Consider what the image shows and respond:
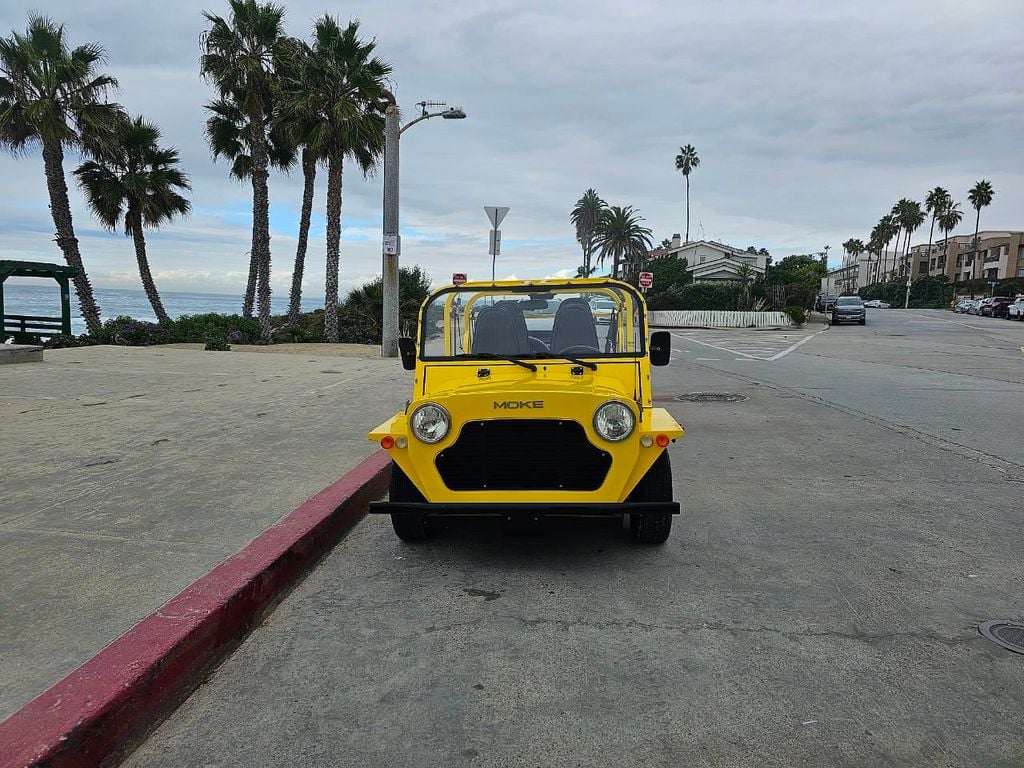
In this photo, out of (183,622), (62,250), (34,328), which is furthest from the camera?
(62,250)

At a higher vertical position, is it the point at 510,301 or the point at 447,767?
the point at 510,301

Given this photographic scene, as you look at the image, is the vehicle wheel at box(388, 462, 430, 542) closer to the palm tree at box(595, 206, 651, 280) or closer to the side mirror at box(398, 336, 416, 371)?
the side mirror at box(398, 336, 416, 371)

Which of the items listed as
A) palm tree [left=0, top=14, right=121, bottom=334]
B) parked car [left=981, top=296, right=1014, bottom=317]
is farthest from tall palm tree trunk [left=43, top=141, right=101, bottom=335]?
parked car [left=981, top=296, right=1014, bottom=317]

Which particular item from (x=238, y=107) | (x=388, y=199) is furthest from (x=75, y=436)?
(x=238, y=107)

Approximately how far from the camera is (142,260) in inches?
1049

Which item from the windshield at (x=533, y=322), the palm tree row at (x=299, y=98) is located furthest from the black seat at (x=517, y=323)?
the palm tree row at (x=299, y=98)

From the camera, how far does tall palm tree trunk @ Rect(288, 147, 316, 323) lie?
1027 inches

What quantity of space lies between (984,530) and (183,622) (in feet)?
16.2

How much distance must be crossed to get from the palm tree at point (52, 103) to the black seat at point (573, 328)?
65.7ft

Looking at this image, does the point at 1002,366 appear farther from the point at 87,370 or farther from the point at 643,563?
the point at 87,370

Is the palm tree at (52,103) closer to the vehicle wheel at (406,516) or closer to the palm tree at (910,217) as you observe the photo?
the vehicle wheel at (406,516)

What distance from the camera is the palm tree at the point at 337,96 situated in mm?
21547

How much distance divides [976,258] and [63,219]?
328 ft

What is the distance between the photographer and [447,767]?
95.5 inches
